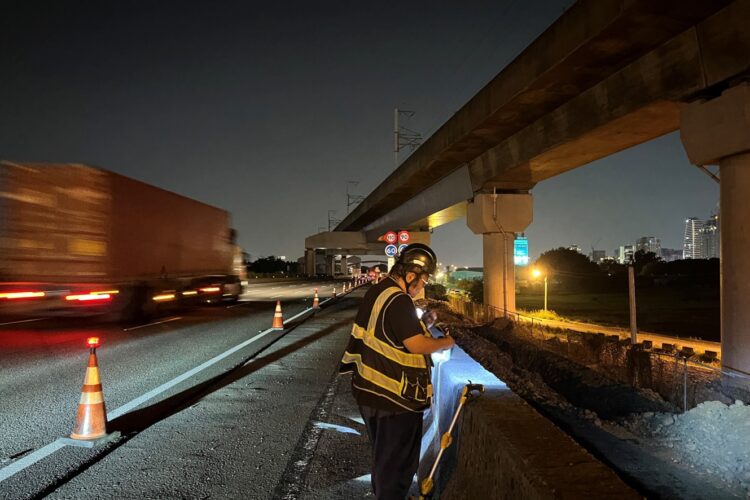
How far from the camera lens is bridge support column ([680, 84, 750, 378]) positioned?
877 cm

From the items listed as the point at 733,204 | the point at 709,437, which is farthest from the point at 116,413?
the point at 733,204

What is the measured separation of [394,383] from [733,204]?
8.10 m

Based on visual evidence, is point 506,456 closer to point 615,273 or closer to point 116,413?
point 116,413

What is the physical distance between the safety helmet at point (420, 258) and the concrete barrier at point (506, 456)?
0.92 m

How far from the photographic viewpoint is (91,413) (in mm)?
5777

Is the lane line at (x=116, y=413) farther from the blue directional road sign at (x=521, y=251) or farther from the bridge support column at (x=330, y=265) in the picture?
the bridge support column at (x=330, y=265)

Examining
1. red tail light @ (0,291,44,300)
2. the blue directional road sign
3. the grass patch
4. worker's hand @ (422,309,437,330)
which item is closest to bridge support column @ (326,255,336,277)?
the grass patch

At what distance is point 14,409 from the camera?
7.00 meters

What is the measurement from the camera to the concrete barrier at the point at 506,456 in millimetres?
2396

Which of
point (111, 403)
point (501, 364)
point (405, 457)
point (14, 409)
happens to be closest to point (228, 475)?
point (405, 457)

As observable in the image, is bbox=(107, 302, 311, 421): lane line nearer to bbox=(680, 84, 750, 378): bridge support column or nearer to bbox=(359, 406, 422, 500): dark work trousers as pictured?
bbox=(359, 406, 422, 500): dark work trousers

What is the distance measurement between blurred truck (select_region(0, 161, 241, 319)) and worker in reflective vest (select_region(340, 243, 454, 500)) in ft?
45.1

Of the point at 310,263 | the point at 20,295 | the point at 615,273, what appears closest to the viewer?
the point at 20,295

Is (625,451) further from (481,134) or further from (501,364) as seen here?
(481,134)
